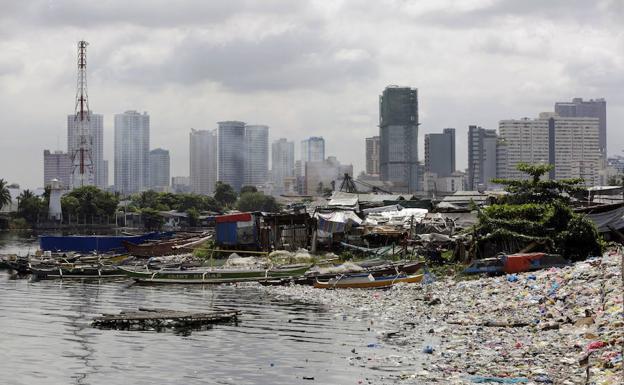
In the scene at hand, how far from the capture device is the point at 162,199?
441ft

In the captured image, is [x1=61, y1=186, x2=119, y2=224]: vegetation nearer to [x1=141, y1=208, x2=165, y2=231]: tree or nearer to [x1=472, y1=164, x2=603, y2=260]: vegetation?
[x1=141, y1=208, x2=165, y2=231]: tree

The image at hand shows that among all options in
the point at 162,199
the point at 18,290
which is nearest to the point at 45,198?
the point at 162,199

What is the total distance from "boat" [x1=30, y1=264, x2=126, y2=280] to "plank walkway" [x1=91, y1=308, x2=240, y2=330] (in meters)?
18.8

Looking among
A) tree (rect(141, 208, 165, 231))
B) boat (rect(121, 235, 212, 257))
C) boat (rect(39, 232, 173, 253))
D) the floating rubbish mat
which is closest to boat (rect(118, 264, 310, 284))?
the floating rubbish mat

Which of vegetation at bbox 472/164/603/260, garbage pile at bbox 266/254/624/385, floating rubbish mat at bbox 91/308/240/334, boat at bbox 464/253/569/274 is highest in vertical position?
vegetation at bbox 472/164/603/260

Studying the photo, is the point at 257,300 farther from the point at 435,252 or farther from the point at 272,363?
the point at 272,363

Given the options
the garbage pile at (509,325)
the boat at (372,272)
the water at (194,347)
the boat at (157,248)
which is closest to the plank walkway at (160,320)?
the water at (194,347)

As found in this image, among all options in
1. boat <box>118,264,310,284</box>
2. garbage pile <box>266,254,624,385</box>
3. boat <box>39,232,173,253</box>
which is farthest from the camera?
boat <box>39,232,173,253</box>

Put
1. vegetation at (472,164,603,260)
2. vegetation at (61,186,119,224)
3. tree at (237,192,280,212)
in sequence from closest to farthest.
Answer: vegetation at (472,164,603,260) < vegetation at (61,186,119,224) < tree at (237,192,280,212)

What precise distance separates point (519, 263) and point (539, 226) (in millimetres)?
3630

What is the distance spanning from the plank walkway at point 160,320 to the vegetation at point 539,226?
13673 mm

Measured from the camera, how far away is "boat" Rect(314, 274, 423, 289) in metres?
33.8

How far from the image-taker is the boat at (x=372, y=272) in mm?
35281

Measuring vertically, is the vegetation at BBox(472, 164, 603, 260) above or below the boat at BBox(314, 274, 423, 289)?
above
